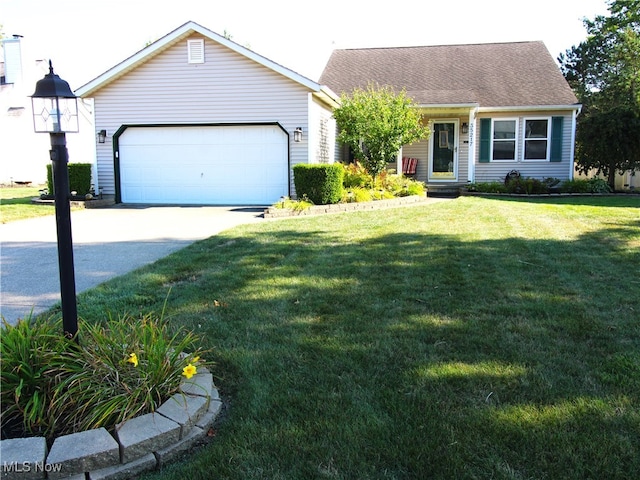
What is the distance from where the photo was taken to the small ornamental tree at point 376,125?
558 inches

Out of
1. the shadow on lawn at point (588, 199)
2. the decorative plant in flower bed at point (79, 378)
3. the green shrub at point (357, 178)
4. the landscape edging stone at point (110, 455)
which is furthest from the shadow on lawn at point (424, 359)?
the green shrub at point (357, 178)

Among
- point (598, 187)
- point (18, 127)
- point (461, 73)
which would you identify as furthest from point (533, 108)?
point (18, 127)

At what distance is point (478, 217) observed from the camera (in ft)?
32.6

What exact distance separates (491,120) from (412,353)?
52.2 ft

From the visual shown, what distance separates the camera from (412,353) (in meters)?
3.55

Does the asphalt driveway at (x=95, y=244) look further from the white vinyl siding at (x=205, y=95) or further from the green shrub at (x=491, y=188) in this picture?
the green shrub at (x=491, y=188)

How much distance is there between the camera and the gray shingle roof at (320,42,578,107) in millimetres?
17672

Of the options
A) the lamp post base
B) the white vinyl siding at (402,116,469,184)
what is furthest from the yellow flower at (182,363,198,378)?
the white vinyl siding at (402,116,469,184)

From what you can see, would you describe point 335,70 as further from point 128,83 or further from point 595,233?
point 595,233

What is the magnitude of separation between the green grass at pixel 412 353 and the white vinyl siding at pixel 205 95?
313 inches

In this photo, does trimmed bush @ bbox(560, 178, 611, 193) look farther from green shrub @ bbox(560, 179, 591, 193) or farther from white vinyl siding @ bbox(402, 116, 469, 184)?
white vinyl siding @ bbox(402, 116, 469, 184)

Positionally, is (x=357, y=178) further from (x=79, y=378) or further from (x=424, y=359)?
(x=79, y=378)

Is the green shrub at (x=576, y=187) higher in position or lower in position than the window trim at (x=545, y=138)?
lower

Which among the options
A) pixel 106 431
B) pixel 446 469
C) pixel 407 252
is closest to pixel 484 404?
pixel 446 469
